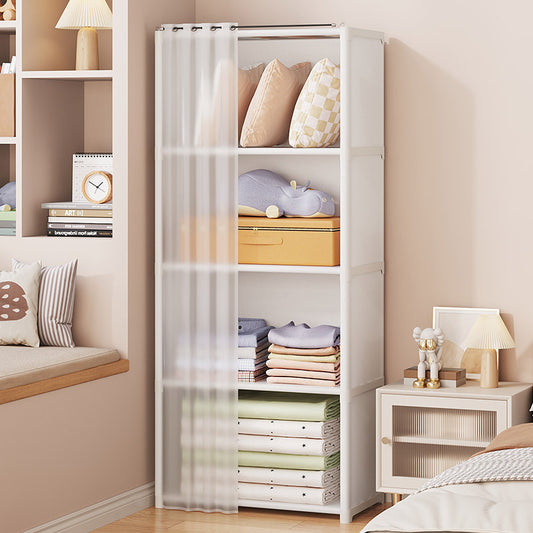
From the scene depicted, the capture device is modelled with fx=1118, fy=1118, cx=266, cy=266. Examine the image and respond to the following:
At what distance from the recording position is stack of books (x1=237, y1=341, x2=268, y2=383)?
435 cm

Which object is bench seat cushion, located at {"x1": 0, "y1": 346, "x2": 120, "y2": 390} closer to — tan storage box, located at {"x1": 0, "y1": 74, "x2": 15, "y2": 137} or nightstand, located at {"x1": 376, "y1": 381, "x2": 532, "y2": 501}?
tan storage box, located at {"x1": 0, "y1": 74, "x2": 15, "y2": 137}

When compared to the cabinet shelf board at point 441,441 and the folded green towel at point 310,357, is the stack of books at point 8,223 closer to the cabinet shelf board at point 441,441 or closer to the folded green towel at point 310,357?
the folded green towel at point 310,357

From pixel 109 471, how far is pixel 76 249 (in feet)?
2.80

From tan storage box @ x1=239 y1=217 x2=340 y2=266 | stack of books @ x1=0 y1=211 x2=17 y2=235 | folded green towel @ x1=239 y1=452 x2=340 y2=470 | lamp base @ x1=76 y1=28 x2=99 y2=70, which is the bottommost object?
folded green towel @ x1=239 y1=452 x2=340 y2=470

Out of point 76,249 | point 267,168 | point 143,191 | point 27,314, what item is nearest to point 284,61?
point 267,168

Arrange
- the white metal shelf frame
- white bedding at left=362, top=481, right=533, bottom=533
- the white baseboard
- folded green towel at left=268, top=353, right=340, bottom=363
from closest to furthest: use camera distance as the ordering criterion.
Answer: white bedding at left=362, top=481, right=533, bottom=533 → the white baseboard → the white metal shelf frame → folded green towel at left=268, top=353, right=340, bottom=363

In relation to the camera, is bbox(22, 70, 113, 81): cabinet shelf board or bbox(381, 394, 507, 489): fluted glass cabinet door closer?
bbox(381, 394, 507, 489): fluted glass cabinet door

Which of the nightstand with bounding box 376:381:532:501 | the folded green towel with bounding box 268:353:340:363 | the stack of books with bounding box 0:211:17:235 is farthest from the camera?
the stack of books with bounding box 0:211:17:235

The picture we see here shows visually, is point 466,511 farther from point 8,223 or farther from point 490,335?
point 8,223

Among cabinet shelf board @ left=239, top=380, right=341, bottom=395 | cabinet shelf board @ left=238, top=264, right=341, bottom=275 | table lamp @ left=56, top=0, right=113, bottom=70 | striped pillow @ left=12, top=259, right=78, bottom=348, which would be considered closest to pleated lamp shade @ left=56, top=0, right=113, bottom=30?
table lamp @ left=56, top=0, right=113, bottom=70

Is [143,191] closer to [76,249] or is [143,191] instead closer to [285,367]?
[76,249]

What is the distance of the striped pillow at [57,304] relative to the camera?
164 inches

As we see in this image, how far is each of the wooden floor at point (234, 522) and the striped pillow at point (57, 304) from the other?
71 centimetres

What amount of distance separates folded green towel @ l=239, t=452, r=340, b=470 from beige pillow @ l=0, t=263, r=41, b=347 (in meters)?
0.93
